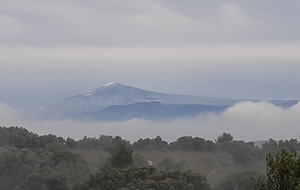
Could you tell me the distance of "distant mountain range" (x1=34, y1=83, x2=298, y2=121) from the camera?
16750cm

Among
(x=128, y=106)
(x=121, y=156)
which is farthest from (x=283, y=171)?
(x=128, y=106)

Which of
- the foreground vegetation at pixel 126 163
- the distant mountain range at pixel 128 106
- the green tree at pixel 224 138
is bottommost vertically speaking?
the foreground vegetation at pixel 126 163

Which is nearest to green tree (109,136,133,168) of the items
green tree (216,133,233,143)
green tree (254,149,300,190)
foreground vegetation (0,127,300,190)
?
foreground vegetation (0,127,300,190)

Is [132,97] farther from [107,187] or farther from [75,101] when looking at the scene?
[107,187]

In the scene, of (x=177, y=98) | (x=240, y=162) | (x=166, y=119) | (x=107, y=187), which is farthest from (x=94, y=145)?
(x=177, y=98)

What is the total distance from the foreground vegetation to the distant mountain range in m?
84.8

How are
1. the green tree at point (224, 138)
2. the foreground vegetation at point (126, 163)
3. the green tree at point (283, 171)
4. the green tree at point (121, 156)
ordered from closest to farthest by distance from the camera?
the green tree at point (283, 171) → the foreground vegetation at point (126, 163) → the green tree at point (121, 156) → the green tree at point (224, 138)

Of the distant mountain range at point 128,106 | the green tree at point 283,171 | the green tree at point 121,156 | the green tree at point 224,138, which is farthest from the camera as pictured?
the distant mountain range at point 128,106

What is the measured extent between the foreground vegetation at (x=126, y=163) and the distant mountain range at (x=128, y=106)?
8478 cm

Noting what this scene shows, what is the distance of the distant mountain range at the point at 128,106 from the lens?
550 feet

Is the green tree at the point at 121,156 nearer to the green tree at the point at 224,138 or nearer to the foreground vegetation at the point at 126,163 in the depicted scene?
the foreground vegetation at the point at 126,163

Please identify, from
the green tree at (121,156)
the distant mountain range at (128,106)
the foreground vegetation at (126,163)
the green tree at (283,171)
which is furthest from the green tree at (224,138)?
the distant mountain range at (128,106)

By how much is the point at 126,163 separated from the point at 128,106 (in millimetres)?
140945

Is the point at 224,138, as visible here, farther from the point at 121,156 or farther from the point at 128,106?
the point at 128,106
